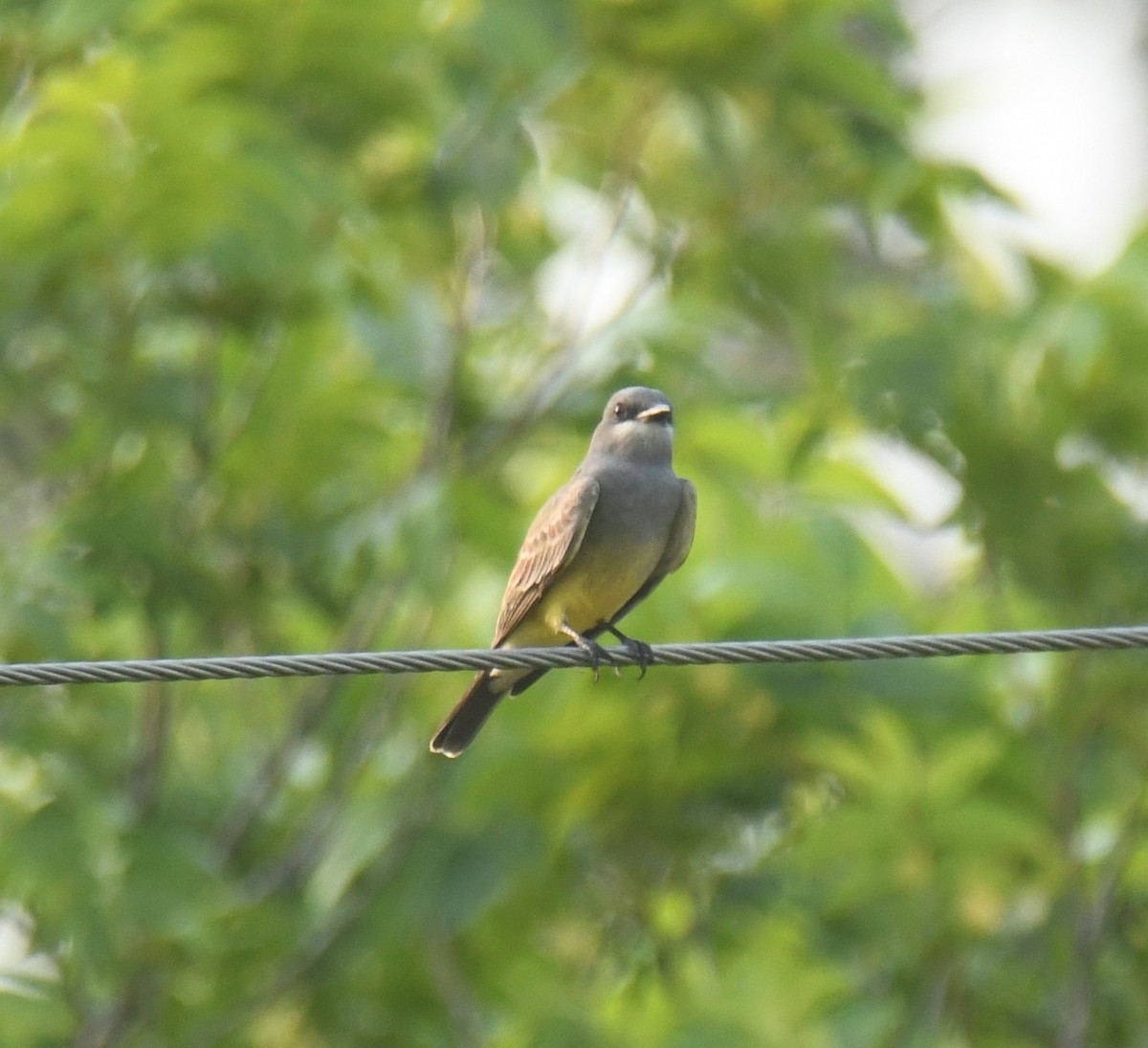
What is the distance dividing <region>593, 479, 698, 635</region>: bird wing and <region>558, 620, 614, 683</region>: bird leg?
277 millimetres

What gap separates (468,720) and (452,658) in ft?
7.89

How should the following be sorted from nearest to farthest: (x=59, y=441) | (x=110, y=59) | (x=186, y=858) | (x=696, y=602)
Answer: (x=110, y=59) → (x=186, y=858) → (x=696, y=602) → (x=59, y=441)

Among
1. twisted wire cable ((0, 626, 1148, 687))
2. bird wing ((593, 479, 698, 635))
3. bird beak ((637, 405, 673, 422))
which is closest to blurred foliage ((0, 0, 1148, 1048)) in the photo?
bird wing ((593, 479, 698, 635))

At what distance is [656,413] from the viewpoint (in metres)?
6.59

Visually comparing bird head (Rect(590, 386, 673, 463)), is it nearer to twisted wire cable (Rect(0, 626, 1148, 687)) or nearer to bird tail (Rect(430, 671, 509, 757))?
bird tail (Rect(430, 671, 509, 757))

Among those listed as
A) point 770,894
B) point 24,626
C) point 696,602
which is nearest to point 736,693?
point 696,602

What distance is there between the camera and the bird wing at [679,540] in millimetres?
6586

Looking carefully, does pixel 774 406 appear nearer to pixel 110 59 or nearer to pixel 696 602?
pixel 696 602

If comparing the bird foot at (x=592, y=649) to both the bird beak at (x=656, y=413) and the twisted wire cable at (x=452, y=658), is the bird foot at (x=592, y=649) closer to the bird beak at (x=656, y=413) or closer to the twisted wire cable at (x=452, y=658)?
the bird beak at (x=656, y=413)

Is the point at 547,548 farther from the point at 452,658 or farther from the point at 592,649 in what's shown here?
the point at 452,658

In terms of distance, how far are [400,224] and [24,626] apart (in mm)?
2526

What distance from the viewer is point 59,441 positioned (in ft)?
25.3

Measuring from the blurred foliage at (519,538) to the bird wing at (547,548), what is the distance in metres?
0.27

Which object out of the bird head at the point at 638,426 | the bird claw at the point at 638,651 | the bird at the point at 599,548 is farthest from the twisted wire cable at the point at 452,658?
the bird head at the point at 638,426
